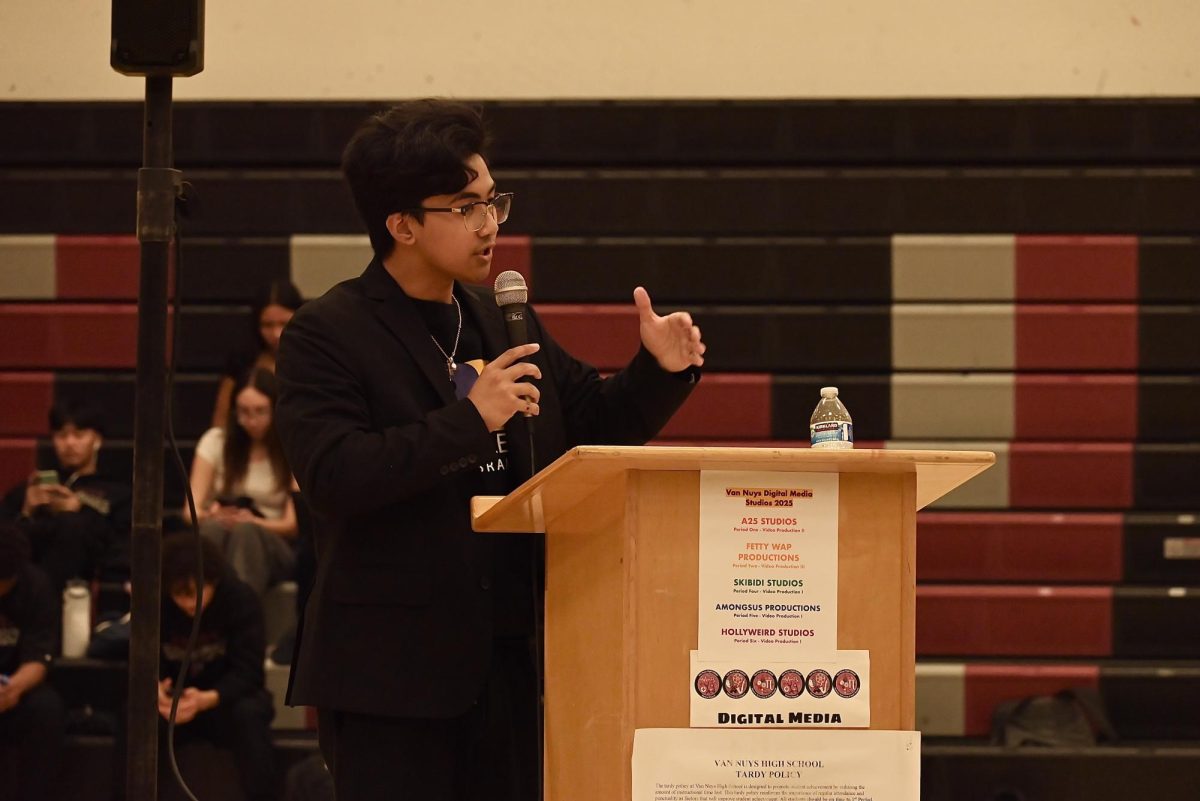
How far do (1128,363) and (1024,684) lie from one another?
1416mm

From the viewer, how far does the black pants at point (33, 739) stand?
551 cm

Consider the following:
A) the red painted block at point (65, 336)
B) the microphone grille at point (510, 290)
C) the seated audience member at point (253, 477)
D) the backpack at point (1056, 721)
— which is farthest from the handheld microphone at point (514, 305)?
the red painted block at point (65, 336)

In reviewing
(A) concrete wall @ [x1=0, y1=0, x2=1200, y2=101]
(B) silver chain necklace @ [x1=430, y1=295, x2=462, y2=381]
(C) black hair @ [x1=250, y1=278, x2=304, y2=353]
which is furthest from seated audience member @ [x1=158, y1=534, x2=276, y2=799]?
(B) silver chain necklace @ [x1=430, y1=295, x2=462, y2=381]

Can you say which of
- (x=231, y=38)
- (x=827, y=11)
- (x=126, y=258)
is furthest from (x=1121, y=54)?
(x=126, y=258)

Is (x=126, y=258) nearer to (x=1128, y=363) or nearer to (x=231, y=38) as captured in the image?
(x=231, y=38)

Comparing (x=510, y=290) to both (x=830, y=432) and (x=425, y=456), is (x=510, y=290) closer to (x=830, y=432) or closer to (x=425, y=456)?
(x=425, y=456)

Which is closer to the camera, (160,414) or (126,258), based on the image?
(160,414)

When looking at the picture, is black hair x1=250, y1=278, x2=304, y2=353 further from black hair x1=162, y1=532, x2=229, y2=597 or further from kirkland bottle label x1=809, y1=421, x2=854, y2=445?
kirkland bottle label x1=809, y1=421, x2=854, y2=445

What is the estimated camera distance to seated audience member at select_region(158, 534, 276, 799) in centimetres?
538

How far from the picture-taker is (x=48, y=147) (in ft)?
21.9

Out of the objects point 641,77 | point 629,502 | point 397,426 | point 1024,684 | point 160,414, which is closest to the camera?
point 629,502

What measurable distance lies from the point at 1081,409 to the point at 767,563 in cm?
444

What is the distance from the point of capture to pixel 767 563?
2.34 m

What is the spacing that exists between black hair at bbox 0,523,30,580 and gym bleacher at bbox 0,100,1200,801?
1.04 meters
